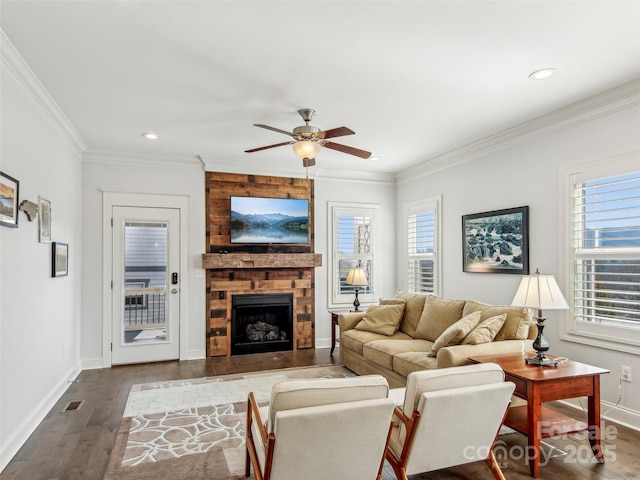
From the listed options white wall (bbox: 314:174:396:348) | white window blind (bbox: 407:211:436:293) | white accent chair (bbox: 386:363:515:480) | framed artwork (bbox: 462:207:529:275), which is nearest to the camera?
white accent chair (bbox: 386:363:515:480)

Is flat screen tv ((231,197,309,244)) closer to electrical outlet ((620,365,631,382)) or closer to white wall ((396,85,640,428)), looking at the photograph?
white wall ((396,85,640,428))

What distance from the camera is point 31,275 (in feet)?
10.7

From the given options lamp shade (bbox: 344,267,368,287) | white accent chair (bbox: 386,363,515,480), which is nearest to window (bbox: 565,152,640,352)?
white accent chair (bbox: 386,363,515,480)

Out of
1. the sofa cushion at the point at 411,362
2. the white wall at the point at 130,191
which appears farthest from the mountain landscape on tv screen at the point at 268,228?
the sofa cushion at the point at 411,362

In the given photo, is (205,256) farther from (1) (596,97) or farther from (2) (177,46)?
(1) (596,97)

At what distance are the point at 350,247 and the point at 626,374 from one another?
3.82 meters

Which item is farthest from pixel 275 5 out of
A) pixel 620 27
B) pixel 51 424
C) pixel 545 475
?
pixel 51 424

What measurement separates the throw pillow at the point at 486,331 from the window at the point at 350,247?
2.94 m

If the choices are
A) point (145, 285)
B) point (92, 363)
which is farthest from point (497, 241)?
point (92, 363)

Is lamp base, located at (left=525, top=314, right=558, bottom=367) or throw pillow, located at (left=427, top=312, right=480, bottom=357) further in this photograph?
throw pillow, located at (left=427, top=312, right=480, bottom=357)

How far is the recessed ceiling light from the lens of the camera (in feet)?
9.87

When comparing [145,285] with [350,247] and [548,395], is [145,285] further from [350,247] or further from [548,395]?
[548,395]

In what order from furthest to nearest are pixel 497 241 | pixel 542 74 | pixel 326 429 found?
1. pixel 497 241
2. pixel 542 74
3. pixel 326 429

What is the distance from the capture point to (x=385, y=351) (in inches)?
157
